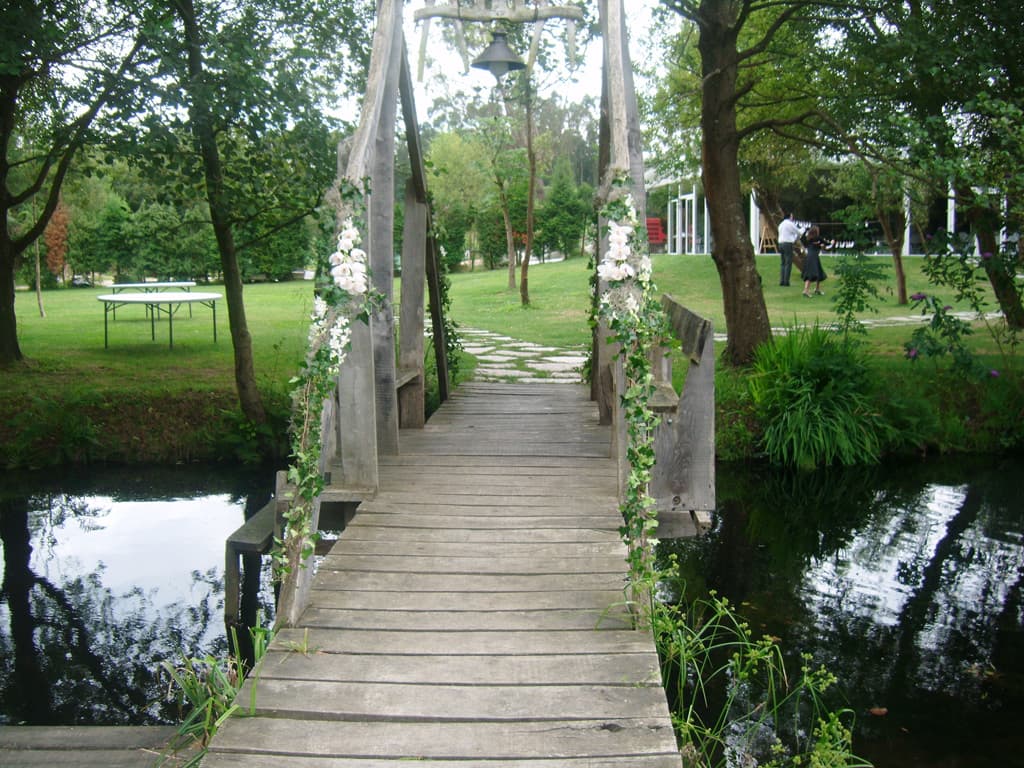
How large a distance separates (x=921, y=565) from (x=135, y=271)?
27.6m

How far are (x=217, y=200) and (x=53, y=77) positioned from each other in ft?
13.1

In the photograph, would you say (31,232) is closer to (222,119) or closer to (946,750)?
(222,119)

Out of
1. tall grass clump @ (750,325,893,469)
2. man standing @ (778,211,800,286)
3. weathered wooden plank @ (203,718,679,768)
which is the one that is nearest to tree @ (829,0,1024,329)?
tall grass clump @ (750,325,893,469)

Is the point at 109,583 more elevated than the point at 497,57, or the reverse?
the point at 497,57

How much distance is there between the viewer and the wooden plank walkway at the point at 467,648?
9.15 ft

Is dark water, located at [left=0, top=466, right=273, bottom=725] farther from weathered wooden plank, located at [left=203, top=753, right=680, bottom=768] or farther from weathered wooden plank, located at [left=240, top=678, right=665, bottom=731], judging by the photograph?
weathered wooden plank, located at [left=203, top=753, right=680, bottom=768]

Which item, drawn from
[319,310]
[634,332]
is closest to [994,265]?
[634,332]

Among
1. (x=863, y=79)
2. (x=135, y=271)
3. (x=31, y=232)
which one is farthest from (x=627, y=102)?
(x=135, y=271)

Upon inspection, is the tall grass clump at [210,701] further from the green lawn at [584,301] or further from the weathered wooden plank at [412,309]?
the green lawn at [584,301]

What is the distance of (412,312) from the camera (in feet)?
23.1

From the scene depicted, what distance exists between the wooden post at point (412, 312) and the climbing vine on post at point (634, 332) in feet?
10.9

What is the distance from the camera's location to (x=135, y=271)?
30.3 m

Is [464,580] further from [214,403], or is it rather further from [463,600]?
[214,403]

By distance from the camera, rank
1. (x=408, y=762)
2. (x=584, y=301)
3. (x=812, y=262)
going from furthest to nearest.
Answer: (x=584, y=301) → (x=812, y=262) → (x=408, y=762)
